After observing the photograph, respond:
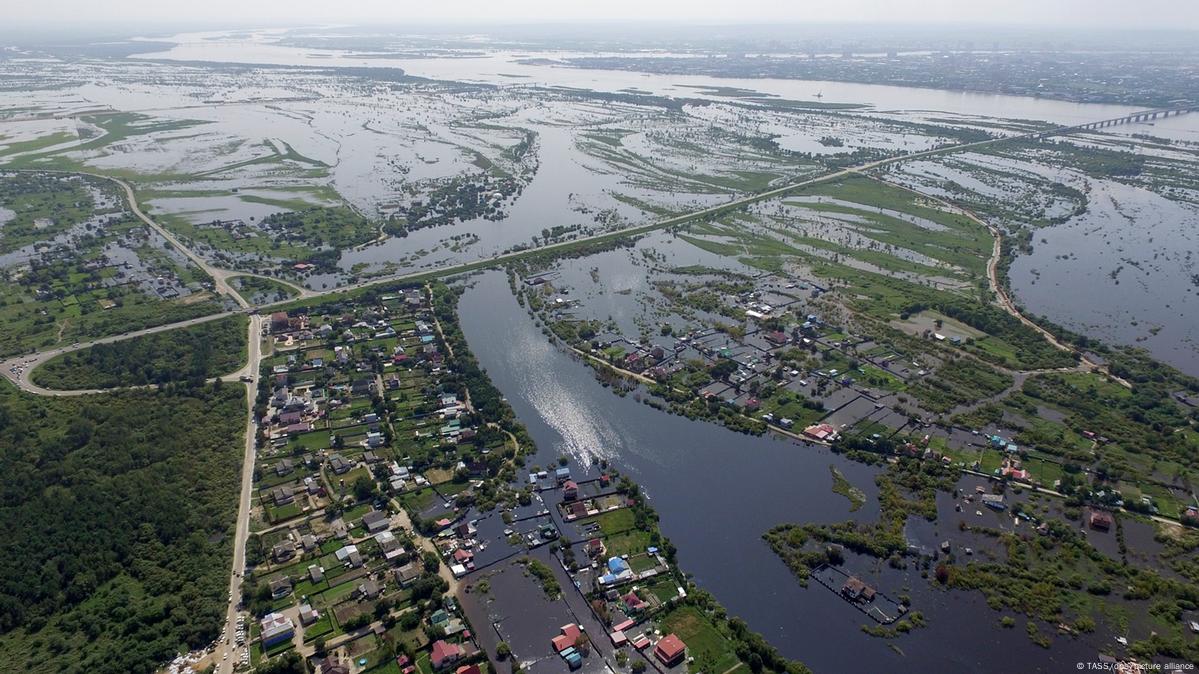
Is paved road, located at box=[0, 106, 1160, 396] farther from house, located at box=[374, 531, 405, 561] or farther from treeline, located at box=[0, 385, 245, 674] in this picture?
house, located at box=[374, 531, 405, 561]

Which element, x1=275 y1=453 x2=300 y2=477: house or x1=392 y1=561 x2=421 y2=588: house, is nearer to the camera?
x1=392 y1=561 x2=421 y2=588: house

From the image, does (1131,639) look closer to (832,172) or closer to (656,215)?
(656,215)

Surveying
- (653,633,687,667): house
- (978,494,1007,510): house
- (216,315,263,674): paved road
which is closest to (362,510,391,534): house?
(216,315,263,674): paved road

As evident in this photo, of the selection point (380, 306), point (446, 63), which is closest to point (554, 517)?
point (380, 306)

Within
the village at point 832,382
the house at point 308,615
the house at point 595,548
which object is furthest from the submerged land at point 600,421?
the house at point 595,548

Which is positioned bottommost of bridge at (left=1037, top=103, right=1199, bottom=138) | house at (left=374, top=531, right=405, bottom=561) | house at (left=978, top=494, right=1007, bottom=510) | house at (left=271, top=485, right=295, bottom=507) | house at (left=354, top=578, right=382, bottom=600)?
house at (left=354, top=578, right=382, bottom=600)

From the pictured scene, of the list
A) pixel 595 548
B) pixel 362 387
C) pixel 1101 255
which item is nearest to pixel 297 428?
pixel 362 387
